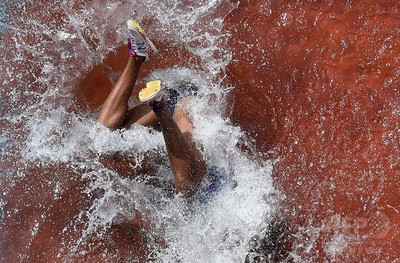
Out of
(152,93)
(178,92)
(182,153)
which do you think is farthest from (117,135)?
(152,93)

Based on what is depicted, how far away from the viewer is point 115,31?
14.1 feet

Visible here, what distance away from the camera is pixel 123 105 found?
360 cm

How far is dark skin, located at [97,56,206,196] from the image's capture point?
3090 mm

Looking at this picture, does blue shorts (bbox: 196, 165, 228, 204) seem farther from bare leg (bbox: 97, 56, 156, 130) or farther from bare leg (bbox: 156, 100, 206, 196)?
bare leg (bbox: 97, 56, 156, 130)

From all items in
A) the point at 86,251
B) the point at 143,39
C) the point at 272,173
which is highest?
the point at 143,39

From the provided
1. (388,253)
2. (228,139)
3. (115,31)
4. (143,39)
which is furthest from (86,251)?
(388,253)

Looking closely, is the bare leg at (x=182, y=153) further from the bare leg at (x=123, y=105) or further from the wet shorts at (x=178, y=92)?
the bare leg at (x=123, y=105)

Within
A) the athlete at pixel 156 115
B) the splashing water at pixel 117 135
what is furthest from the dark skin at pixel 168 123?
the splashing water at pixel 117 135

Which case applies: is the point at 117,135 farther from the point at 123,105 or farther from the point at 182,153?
the point at 182,153

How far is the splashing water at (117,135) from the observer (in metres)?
3.64

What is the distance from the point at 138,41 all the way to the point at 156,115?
1.86ft

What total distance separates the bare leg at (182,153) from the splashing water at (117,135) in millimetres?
145

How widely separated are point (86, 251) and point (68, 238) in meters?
0.19

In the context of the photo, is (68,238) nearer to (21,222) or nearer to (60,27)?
(21,222)
